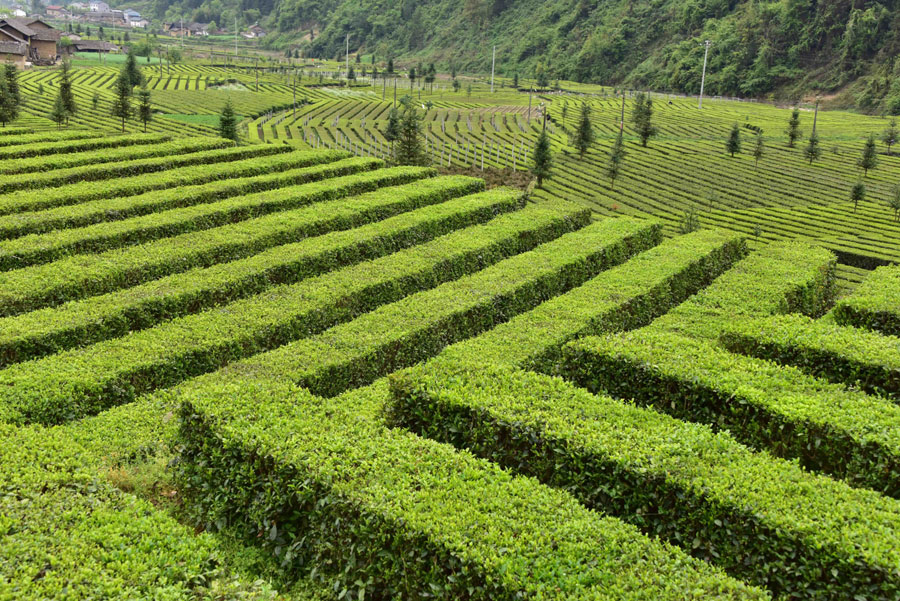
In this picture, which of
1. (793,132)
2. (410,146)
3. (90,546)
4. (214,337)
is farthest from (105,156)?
(793,132)

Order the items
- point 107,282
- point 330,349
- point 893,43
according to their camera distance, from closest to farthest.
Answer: point 330,349 → point 107,282 → point 893,43

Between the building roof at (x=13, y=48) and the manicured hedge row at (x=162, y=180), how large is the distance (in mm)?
97798

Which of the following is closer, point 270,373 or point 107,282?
point 270,373

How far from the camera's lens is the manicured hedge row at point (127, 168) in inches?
1329

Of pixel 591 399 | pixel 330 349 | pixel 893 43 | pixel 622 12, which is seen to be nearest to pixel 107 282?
pixel 330 349

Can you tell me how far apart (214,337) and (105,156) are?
26545 mm

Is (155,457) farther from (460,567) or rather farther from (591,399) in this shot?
(591,399)

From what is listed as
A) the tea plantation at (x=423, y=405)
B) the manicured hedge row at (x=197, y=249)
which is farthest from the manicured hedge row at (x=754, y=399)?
the manicured hedge row at (x=197, y=249)

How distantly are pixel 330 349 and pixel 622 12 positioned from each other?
589ft

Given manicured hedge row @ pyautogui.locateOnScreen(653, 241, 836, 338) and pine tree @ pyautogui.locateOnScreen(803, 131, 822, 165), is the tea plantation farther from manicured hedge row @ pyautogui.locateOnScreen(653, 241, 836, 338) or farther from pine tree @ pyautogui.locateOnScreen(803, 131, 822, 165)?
pine tree @ pyautogui.locateOnScreen(803, 131, 822, 165)

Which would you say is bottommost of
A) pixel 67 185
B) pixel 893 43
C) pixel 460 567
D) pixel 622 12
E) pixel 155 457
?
pixel 155 457

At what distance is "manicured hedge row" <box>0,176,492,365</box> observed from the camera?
1852cm

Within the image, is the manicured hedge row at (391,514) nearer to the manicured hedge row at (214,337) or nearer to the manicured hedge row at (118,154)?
the manicured hedge row at (214,337)

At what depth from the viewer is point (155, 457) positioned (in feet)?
47.1
